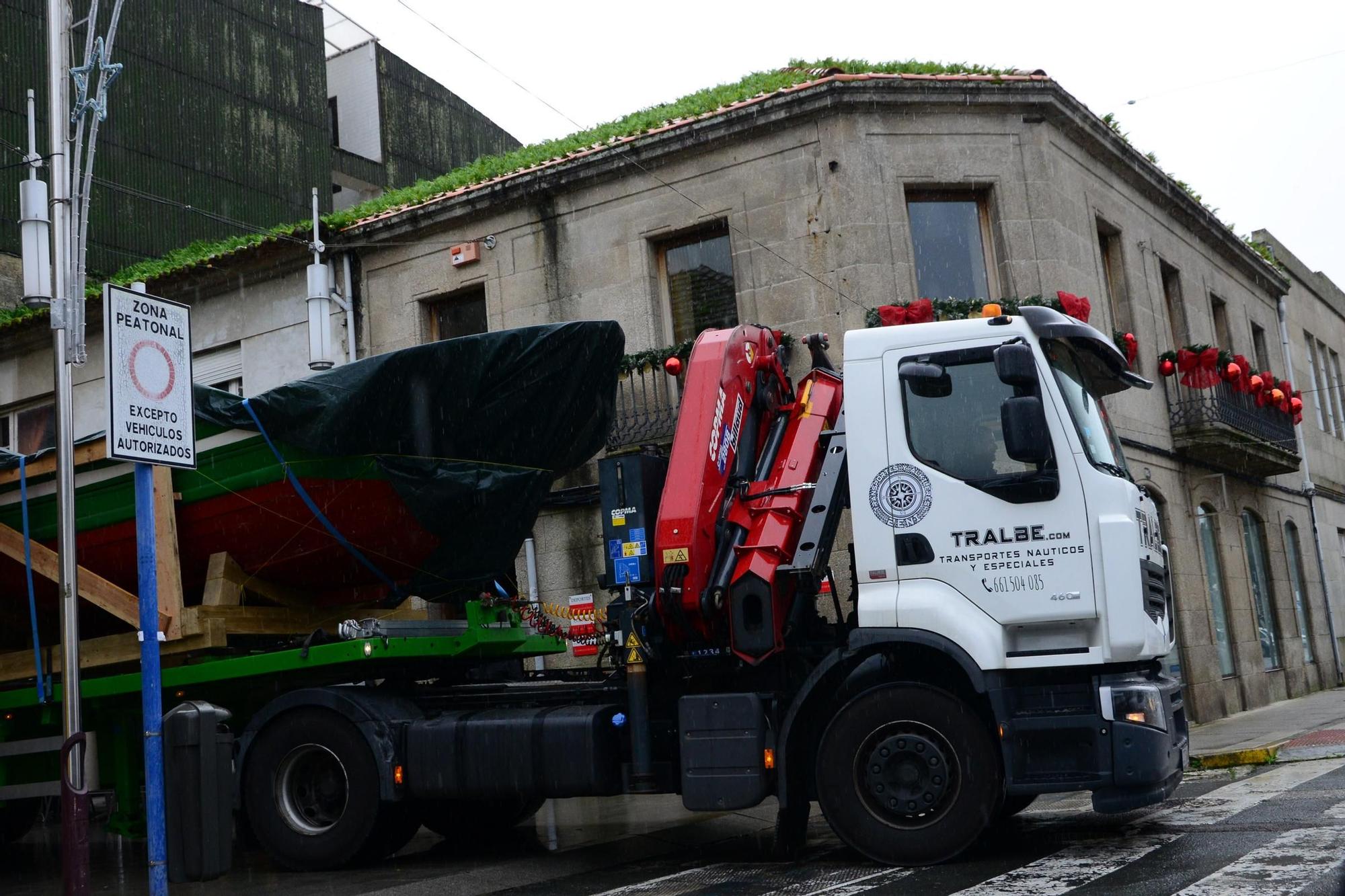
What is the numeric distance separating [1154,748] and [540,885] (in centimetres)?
360

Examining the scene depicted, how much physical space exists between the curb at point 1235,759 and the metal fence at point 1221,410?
777 centimetres

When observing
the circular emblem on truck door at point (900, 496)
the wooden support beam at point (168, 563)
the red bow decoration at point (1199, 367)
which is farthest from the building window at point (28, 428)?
the red bow decoration at point (1199, 367)

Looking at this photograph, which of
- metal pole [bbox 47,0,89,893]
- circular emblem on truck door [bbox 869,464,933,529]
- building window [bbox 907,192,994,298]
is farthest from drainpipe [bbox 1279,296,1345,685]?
metal pole [bbox 47,0,89,893]

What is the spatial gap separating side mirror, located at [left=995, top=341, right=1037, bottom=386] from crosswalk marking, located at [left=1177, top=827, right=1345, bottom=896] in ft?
8.93

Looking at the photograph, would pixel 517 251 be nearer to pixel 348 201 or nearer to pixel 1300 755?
pixel 1300 755

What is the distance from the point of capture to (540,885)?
25.9 feet

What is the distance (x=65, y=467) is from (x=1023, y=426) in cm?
573

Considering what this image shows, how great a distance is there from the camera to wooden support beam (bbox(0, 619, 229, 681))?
9.30 meters

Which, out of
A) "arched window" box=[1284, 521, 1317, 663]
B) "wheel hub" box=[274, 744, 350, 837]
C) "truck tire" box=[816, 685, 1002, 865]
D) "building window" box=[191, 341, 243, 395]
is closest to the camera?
"truck tire" box=[816, 685, 1002, 865]

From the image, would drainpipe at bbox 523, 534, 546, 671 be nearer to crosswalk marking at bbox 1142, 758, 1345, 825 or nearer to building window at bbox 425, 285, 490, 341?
building window at bbox 425, 285, 490, 341

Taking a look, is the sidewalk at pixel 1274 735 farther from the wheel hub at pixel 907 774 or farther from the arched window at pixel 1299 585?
the wheel hub at pixel 907 774

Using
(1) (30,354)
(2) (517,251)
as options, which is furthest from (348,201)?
(2) (517,251)

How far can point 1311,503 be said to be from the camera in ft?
80.2

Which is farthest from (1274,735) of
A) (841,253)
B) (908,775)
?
(908,775)
